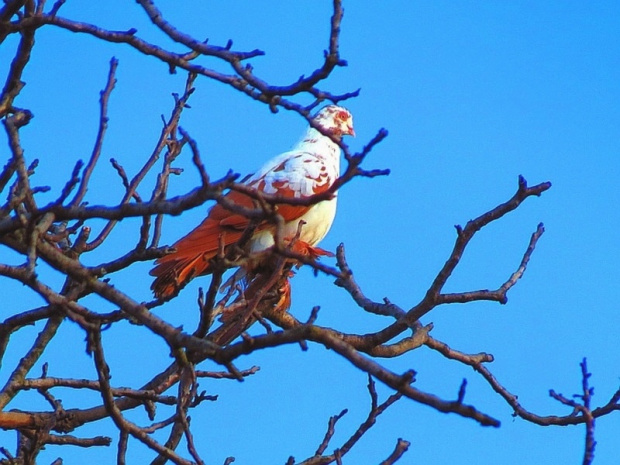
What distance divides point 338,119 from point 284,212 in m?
1.37

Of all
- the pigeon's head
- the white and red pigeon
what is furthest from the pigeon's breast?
the pigeon's head

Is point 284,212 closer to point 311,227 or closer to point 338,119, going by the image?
point 311,227

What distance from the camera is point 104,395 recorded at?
330 cm

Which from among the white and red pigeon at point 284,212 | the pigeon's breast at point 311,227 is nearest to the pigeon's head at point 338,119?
the white and red pigeon at point 284,212

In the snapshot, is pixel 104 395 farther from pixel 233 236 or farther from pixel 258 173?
pixel 258 173

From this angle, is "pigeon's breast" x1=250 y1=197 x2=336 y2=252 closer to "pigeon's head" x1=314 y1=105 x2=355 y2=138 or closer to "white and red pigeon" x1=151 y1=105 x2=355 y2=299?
"white and red pigeon" x1=151 y1=105 x2=355 y2=299

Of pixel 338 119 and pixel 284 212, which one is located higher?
pixel 338 119

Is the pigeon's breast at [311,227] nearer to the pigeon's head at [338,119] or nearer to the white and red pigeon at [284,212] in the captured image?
the white and red pigeon at [284,212]

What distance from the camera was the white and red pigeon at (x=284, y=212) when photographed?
6625 mm

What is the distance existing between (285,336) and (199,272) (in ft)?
14.0

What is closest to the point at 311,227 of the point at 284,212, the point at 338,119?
the point at 284,212

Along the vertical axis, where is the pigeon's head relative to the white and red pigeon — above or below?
above

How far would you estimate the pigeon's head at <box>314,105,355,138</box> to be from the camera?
8359 millimetres

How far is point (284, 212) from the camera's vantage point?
731cm
